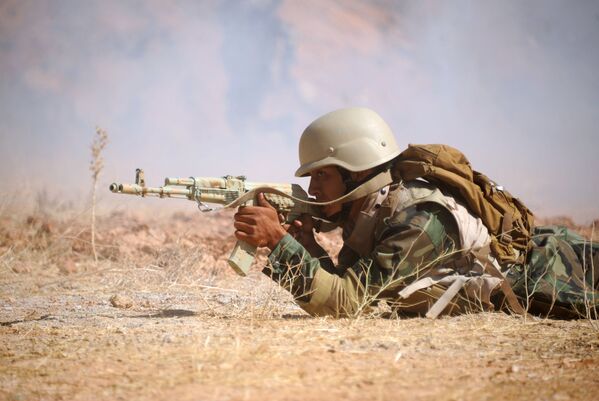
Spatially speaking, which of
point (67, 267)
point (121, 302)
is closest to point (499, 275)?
point (121, 302)

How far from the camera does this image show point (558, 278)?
4.08 metres

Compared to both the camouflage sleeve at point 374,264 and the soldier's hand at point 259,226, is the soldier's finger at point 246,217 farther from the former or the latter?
the camouflage sleeve at point 374,264

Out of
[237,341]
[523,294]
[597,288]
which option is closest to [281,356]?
[237,341]

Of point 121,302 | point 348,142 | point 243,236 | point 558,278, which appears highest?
point 348,142

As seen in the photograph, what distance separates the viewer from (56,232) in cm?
844

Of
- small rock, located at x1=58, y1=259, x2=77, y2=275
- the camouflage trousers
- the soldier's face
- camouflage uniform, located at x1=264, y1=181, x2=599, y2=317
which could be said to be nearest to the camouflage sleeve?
camouflage uniform, located at x1=264, y1=181, x2=599, y2=317

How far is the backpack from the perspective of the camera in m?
3.91

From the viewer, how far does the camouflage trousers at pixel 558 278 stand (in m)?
3.99

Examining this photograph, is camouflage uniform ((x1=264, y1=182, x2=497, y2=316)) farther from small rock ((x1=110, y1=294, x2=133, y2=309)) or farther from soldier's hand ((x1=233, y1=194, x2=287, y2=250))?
small rock ((x1=110, y1=294, x2=133, y2=309))

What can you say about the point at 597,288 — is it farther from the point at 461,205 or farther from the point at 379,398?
the point at 379,398

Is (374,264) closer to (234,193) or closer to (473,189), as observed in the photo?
(473,189)

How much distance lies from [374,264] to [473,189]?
76cm

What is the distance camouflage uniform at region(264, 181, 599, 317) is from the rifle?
0.20m

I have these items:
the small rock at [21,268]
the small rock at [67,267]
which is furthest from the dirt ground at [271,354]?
the small rock at [67,267]
